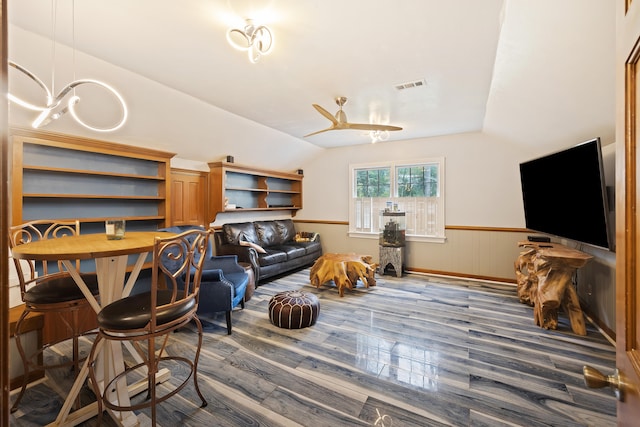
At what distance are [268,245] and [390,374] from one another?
360 centimetres

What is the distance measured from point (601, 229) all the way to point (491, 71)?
1.74 m

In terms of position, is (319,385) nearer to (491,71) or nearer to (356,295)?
(356,295)

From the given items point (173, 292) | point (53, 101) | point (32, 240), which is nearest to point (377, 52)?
point (53, 101)

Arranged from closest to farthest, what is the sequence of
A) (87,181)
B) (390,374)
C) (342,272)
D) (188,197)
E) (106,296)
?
(106,296)
(390,374)
(87,181)
(342,272)
(188,197)

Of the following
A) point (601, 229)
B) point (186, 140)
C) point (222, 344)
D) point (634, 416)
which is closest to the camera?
point (634, 416)

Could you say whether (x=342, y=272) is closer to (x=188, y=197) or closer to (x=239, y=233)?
(x=239, y=233)

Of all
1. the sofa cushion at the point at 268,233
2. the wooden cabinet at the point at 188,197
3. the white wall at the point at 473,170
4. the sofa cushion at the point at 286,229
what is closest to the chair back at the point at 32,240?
the wooden cabinet at the point at 188,197

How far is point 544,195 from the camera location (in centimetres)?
338

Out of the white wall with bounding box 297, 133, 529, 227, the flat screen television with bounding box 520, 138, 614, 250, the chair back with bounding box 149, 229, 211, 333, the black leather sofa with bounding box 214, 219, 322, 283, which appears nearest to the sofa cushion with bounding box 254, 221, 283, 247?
the black leather sofa with bounding box 214, 219, 322, 283

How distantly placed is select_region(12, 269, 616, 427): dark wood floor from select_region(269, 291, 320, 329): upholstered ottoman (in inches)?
3.2

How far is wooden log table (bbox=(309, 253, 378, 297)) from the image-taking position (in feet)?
13.2

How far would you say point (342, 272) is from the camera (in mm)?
4035

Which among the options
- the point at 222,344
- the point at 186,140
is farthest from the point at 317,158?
the point at 222,344

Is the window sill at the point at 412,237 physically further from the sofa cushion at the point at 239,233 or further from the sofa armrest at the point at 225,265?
the sofa armrest at the point at 225,265
